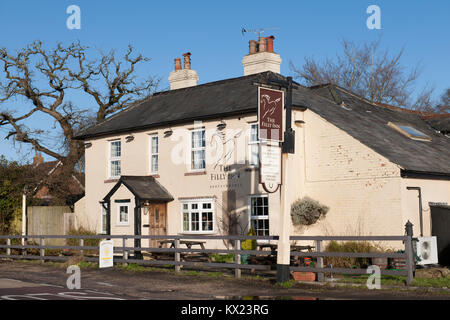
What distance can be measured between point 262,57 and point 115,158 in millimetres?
8267

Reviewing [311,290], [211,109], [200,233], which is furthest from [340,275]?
[211,109]

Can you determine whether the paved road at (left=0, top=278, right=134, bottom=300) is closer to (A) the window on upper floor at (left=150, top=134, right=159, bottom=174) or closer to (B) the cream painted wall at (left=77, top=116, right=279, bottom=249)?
(B) the cream painted wall at (left=77, top=116, right=279, bottom=249)

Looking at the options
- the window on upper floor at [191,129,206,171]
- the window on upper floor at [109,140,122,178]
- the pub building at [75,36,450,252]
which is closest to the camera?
the pub building at [75,36,450,252]

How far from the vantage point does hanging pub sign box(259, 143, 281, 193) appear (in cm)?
1495

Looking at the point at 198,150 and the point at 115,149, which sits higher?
the point at 115,149

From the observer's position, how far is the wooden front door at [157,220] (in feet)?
80.4

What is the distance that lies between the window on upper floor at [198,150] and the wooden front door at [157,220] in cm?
219

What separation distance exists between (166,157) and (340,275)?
10.8 meters

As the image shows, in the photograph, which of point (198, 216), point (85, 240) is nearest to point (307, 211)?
point (198, 216)

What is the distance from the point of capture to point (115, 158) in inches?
1085

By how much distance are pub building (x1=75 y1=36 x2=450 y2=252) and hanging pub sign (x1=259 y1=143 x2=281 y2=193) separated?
3.34m

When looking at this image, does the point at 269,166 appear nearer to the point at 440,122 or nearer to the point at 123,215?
the point at 123,215

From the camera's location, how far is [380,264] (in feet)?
57.7

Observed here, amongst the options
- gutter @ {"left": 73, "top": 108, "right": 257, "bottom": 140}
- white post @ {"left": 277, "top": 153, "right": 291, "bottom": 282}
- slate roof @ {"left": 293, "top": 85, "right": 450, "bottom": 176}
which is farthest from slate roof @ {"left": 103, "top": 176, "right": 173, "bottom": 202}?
white post @ {"left": 277, "top": 153, "right": 291, "bottom": 282}
